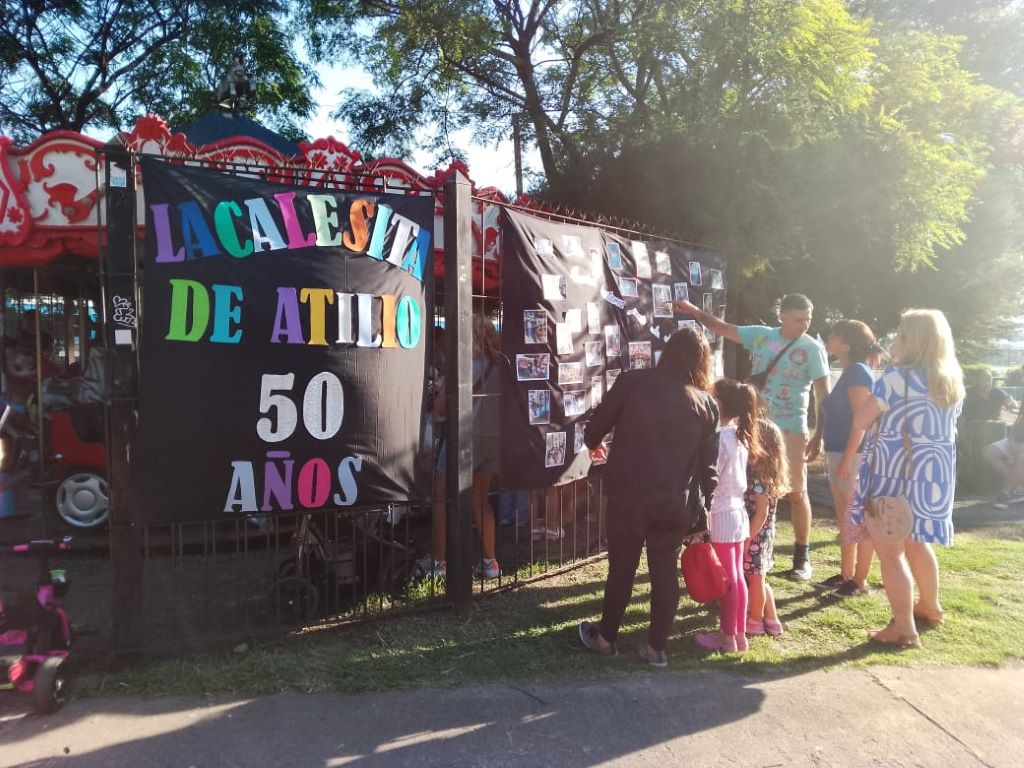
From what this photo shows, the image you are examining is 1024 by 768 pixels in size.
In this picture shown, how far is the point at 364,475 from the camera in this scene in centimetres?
430

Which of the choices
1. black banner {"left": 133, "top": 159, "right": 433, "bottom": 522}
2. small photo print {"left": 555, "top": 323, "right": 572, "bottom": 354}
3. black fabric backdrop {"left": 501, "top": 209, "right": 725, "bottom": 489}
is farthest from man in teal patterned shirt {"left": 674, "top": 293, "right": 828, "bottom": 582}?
black banner {"left": 133, "top": 159, "right": 433, "bottom": 522}

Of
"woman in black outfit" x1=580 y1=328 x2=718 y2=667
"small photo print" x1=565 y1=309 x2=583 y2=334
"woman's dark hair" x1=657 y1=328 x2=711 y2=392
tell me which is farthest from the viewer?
"small photo print" x1=565 y1=309 x2=583 y2=334

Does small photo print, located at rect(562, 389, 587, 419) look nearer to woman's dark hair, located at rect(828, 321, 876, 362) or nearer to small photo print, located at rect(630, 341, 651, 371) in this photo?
small photo print, located at rect(630, 341, 651, 371)

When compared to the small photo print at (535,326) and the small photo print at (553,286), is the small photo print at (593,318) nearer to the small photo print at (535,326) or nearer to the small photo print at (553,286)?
the small photo print at (553,286)

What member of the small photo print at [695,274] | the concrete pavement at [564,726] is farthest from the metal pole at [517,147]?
the concrete pavement at [564,726]

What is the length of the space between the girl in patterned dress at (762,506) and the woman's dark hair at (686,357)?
655 mm

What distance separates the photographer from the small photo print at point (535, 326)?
4.93 metres

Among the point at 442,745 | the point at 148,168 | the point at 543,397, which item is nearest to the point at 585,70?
the point at 543,397

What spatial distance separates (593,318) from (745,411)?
1611mm

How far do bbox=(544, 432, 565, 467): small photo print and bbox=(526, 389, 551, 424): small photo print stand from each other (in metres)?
0.12

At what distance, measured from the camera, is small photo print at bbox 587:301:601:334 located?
5.48 meters

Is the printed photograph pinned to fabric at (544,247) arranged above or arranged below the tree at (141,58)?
below

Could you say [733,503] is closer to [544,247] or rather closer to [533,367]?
[533,367]

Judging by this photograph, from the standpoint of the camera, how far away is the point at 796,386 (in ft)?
18.1
